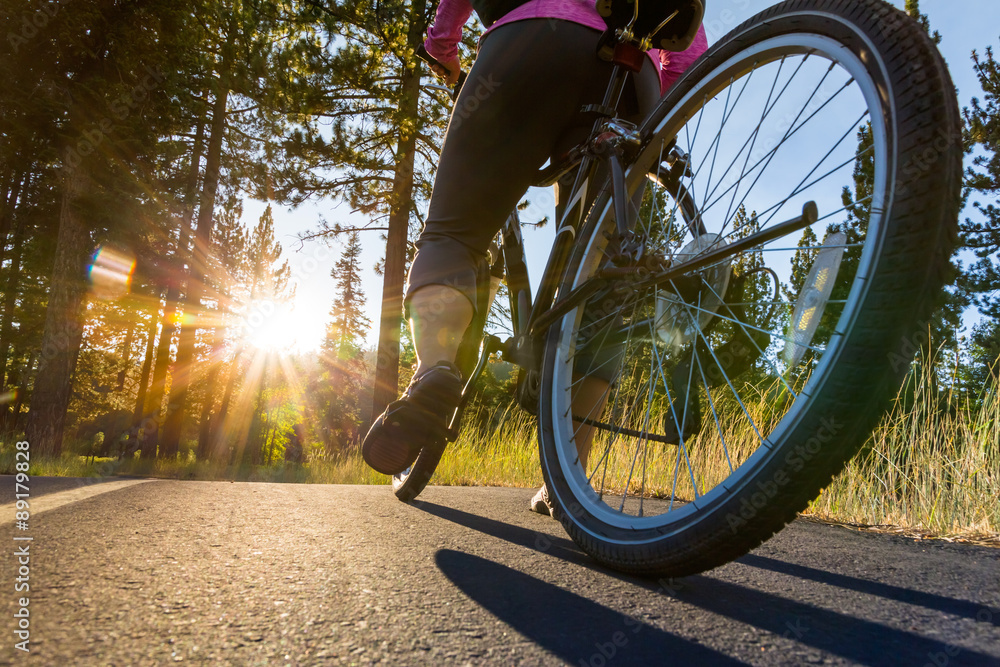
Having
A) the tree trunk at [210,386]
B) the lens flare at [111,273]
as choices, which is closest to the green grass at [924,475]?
the lens flare at [111,273]

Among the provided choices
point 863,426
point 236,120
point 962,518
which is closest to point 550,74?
point 863,426

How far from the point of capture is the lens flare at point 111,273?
14.2 metres

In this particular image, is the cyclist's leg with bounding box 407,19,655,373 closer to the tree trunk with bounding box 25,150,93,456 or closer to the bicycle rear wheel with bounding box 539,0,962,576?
the bicycle rear wheel with bounding box 539,0,962,576

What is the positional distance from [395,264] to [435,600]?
10.6 metres

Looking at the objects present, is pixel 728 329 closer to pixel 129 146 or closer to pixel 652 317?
pixel 652 317

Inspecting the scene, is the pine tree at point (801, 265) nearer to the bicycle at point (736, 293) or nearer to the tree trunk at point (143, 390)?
the bicycle at point (736, 293)

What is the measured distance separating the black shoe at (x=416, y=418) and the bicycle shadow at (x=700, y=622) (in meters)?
0.44

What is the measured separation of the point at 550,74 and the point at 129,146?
1324 cm

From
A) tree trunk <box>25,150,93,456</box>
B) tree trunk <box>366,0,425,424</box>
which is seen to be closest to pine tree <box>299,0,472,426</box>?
tree trunk <box>366,0,425,424</box>

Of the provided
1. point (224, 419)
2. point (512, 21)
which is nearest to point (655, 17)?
point (512, 21)

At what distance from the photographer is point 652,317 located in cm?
152

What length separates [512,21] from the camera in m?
1.53

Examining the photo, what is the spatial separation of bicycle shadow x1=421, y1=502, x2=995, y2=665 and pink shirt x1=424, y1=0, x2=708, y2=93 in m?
1.44

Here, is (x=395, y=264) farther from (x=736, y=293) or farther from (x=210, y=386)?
(x=210, y=386)
